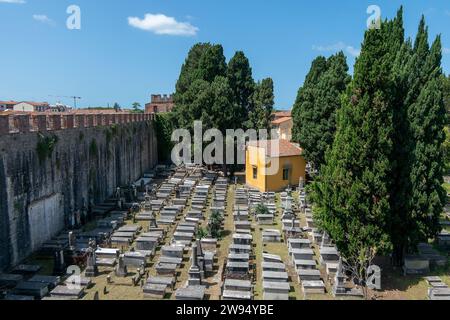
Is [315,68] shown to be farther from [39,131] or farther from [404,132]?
[39,131]

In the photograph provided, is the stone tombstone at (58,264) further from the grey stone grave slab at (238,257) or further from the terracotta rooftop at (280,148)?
the terracotta rooftop at (280,148)

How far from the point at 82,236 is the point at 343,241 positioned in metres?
11.5

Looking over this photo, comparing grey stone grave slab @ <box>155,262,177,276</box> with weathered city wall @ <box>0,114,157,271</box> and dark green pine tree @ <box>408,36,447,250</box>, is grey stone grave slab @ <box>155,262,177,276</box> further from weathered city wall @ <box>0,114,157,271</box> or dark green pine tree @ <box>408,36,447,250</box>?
dark green pine tree @ <box>408,36,447,250</box>

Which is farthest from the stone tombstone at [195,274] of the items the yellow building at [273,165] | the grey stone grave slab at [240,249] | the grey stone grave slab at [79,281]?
the yellow building at [273,165]

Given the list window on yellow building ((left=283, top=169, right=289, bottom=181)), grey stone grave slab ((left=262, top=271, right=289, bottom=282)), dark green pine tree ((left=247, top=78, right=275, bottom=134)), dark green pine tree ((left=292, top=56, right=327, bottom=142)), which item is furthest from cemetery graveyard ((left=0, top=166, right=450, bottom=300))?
dark green pine tree ((left=247, top=78, right=275, bottom=134))

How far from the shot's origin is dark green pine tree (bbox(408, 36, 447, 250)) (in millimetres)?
14898

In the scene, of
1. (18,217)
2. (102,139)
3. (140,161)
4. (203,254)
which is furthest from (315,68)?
(18,217)

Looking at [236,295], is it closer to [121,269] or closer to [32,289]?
[121,269]

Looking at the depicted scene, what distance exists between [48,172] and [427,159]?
16.0m

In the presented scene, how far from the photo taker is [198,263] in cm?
1420

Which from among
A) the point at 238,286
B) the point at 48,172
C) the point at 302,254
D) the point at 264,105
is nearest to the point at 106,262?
the point at 48,172

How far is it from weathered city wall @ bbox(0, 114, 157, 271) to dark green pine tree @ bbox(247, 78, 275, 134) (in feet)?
42.4

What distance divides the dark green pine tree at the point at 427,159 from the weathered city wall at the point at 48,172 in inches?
590

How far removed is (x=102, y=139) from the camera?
80.6ft
